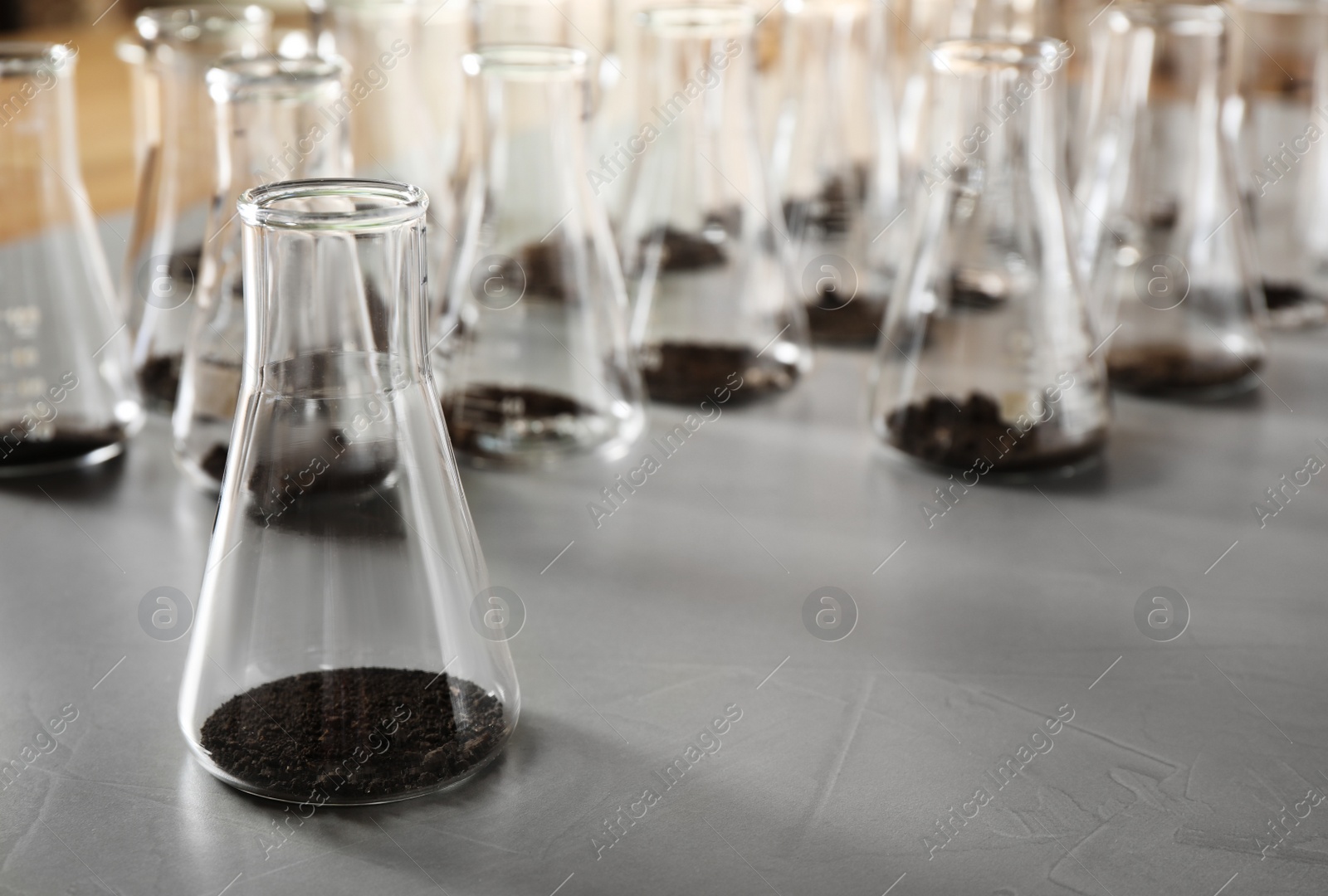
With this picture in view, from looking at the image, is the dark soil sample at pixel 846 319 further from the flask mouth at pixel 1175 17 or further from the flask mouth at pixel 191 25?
the flask mouth at pixel 191 25

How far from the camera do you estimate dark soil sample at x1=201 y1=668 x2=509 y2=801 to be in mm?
492

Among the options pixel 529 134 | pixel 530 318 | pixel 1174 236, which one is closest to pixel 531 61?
pixel 529 134

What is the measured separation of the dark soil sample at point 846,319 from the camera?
1.04 metres

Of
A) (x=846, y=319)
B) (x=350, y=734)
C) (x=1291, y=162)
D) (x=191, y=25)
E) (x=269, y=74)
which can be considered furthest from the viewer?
(x=1291, y=162)

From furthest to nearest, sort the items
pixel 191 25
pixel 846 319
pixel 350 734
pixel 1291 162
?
pixel 1291 162, pixel 846 319, pixel 191 25, pixel 350 734

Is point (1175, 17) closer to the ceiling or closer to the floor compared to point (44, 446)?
closer to the ceiling

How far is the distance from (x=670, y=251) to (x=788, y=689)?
1.38ft

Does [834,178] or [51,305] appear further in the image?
[834,178]

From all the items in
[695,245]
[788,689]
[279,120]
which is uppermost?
[279,120]

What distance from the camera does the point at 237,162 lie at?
0.78 meters

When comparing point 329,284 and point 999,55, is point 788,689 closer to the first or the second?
point 329,284

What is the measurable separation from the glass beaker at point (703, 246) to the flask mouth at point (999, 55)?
17 cm

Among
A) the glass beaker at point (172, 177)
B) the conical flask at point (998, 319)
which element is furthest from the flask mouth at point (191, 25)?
the conical flask at point (998, 319)

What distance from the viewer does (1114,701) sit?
58 cm
